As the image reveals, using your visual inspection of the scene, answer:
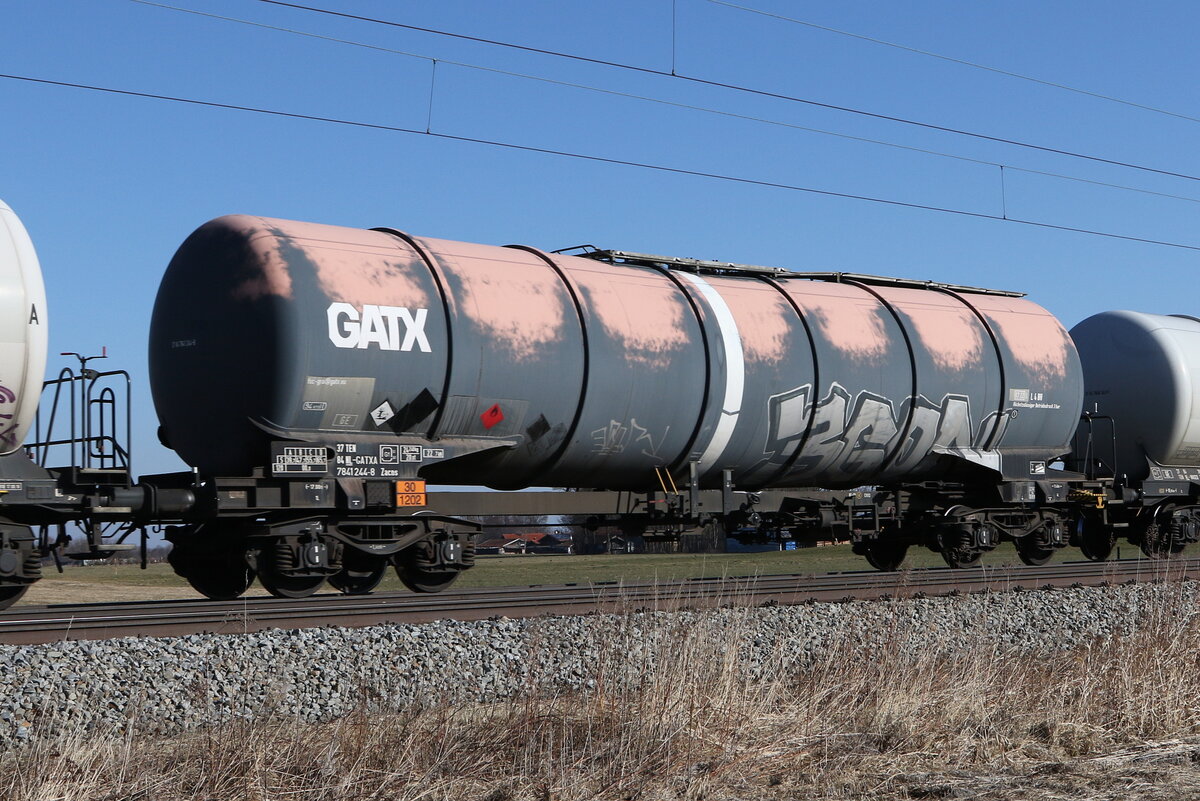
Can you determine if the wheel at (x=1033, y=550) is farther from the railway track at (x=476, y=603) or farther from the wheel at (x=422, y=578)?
the wheel at (x=422, y=578)

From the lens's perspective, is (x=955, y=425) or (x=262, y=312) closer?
(x=262, y=312)

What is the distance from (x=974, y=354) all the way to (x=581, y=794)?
12078mm

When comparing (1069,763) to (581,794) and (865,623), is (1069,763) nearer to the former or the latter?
(581,794)

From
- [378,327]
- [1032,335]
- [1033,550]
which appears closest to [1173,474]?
[1033,550]

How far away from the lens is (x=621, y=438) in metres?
13.7

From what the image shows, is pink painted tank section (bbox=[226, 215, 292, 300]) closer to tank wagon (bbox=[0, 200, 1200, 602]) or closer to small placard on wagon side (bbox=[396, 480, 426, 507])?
tank wagon (bbox=[0, 200, 1200, 602])

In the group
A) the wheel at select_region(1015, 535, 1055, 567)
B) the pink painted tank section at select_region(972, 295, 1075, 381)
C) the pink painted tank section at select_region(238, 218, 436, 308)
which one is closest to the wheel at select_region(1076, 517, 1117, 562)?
the wheel at select_region(1015, 535, 1055, 567)

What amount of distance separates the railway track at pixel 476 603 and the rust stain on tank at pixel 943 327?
9.48 feet

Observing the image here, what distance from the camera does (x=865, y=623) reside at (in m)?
11.1

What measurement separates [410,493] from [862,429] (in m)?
6.05

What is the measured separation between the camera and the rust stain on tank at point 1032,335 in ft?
56.9

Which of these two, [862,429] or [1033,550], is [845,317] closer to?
[862,429]

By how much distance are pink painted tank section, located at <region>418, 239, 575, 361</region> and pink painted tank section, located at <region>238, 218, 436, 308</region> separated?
467mm

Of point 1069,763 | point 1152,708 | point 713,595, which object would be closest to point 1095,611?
point 713,595
